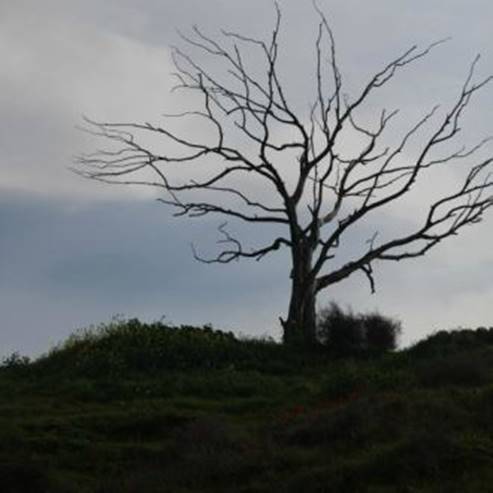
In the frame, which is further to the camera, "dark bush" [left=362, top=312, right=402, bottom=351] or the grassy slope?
"dark bush" [left=362, top=312, right=402, bottom=351]

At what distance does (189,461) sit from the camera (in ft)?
44.1

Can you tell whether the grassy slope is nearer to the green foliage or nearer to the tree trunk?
the green foliage

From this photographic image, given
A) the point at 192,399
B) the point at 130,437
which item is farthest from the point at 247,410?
the point at 130,437

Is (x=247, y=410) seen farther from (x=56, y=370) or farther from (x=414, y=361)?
(x=56, y=370)

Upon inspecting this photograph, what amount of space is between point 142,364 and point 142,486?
1051 cm

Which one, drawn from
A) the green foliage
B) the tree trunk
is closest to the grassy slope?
the green foliage

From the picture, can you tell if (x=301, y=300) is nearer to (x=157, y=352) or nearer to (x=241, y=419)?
(x=157, y=352)

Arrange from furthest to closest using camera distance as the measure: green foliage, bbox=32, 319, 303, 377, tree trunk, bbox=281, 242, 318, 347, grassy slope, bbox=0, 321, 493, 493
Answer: tree trunk, bbox=281, 242, 318, 347
green foliage, bbox=32, 319, 303, 377
grassy slope, bbox=0, 321, 493, 493

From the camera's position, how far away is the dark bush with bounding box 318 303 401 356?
25.9 metres

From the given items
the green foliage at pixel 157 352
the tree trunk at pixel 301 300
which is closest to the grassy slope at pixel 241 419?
the green foliage at pixel 157 352

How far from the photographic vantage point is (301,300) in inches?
1109

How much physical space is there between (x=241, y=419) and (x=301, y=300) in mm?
10843

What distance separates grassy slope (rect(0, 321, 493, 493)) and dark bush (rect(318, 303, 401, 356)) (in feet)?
3.05

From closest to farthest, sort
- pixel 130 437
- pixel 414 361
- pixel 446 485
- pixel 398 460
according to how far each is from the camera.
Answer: pixel 446 485, pixel 398 460, pixel 130 437, pixel 414 361
